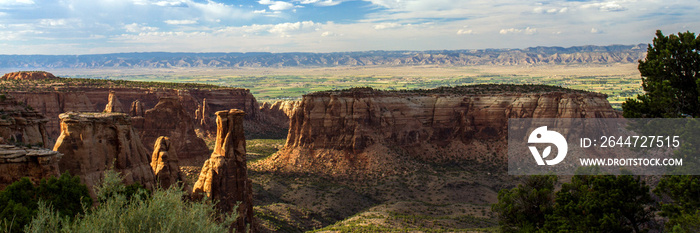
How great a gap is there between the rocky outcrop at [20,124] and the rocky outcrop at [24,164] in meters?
5.88

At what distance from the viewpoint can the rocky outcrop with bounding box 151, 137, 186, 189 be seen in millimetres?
34094

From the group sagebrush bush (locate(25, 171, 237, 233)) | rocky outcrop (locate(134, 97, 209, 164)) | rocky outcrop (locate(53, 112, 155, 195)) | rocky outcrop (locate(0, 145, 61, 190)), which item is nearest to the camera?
sagebrush bush (locate(25, 171, 237, 233))

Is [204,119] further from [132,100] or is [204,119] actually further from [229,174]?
[229,174]

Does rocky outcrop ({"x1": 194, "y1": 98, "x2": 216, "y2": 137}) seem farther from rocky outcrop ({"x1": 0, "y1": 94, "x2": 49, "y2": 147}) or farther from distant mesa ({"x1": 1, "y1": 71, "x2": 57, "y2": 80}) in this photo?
rocky outcrop ({"x1": 0, "y1": 94, "x2": 49, "y2": 147})

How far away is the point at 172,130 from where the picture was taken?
224 feet

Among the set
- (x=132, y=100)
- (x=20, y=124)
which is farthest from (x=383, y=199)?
(x=132, y=100)

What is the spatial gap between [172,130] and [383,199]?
2996 centimetres

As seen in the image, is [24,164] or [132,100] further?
[132,100]

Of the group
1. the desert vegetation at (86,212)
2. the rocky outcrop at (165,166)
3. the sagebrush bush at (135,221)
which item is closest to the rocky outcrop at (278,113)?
the rocky outcrop at (165,166)

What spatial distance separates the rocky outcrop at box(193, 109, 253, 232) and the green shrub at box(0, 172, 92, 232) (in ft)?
41.8

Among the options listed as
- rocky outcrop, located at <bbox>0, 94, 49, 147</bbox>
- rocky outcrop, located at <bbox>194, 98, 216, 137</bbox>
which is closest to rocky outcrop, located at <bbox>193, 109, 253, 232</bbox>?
rocky outcrop, located at <bbox>0, 94, 49, 147</bbox>

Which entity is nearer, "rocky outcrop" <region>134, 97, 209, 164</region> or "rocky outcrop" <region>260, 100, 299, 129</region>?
"rocky outcrop" <region>134, 97, 209, 164</region>

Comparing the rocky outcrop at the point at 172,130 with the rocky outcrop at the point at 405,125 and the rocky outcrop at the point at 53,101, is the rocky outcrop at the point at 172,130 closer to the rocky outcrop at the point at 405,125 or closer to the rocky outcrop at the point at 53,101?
the rocky outcrop at the point at 405,125

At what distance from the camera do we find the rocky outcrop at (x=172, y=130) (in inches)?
2653
